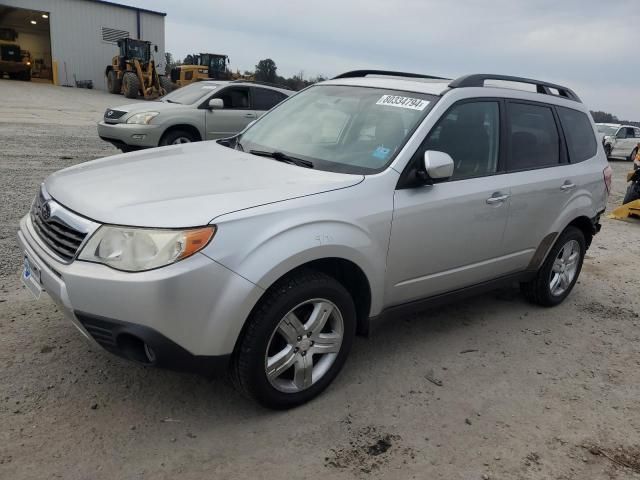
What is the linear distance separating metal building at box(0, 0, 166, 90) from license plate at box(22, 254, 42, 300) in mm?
36477

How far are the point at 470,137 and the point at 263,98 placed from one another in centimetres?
740

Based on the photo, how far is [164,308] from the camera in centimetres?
231

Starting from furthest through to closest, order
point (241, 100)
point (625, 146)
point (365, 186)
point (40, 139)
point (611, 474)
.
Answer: point (625, 146) → point (40, 139) → point (241, 100) → point (365, 186) → point (611, 474)

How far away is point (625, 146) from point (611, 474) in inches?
922

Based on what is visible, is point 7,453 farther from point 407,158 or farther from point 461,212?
point 461,212

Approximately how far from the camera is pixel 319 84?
4270 mm

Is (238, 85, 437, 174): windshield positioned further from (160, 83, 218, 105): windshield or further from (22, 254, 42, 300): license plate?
(160, 83, 218, 105): windshield

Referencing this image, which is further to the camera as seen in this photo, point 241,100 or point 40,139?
point 40,139

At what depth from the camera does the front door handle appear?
3.61 m

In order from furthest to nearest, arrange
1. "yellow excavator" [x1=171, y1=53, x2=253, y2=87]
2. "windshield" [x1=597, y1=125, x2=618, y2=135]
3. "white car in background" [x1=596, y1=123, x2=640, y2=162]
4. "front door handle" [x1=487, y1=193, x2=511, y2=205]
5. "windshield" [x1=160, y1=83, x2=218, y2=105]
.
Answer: "yellow excavator" [x1=171, y1=53, x2=253, y2=87] < "windshield" [x1=597, y1=125, x2=618, y2=135] < "white car in background" [x1=596, y1=123, x2=640, y2=162] < "windshield" [x1=160, y1=83, x2=218, y2=105] < "front door handle" [x1=487, y1=193, x2=511, y2=205]

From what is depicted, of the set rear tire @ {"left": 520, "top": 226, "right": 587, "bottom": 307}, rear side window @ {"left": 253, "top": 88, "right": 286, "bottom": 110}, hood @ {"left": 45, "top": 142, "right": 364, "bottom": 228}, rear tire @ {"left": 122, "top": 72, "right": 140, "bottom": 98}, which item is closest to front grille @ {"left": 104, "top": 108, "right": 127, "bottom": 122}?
rear side window @ {"left": 253, "top": 88, "right": 286, "bottom": 110}

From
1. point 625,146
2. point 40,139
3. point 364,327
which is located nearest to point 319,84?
point 364,327

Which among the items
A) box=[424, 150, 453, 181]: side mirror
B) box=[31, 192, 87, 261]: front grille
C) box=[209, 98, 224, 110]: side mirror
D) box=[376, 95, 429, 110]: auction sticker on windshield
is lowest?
box=[31, 192, 87, 261]: front grille

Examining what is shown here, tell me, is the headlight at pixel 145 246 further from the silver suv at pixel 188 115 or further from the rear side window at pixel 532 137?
the silver suv at pixel 188 115
